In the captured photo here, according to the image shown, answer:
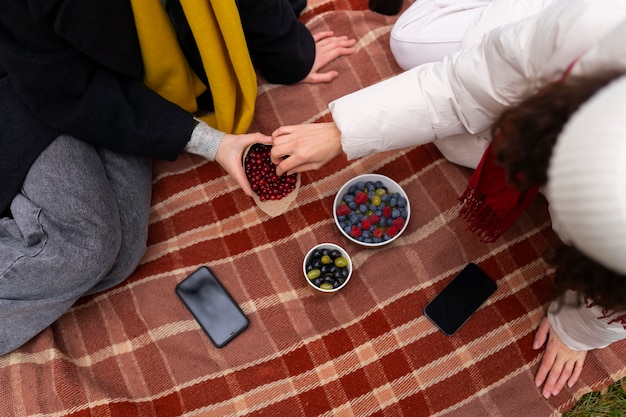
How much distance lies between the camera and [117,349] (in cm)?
112

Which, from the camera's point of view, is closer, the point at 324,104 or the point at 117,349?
the point at 117,349

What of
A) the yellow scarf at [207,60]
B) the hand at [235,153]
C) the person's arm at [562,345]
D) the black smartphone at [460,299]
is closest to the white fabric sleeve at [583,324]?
the person's arm at [562,345]

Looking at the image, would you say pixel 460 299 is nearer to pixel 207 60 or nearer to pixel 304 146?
pixel 304 146

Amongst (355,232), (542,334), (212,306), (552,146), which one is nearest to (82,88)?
(212,306)

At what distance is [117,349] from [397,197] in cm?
71

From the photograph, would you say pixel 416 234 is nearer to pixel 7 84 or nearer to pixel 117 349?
pixel 117 349

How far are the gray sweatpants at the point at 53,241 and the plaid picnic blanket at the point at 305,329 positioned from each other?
76 millimetres

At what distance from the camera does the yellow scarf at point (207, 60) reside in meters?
0.97

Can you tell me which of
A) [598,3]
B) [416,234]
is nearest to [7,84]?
[416,234]

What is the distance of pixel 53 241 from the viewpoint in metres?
1.05

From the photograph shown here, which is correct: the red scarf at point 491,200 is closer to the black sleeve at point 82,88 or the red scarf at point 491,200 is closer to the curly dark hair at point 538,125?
the curly dark hair at point 538,125

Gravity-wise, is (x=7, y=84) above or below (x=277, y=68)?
above

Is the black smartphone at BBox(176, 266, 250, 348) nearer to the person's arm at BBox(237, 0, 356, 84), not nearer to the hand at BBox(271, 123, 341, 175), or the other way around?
the hand at BBox(271, 123, 341, 175)

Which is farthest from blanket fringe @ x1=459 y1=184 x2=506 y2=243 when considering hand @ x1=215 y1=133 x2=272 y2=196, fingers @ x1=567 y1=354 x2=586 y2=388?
hand @ x1=215 y1=133 x2=272 y2=196
